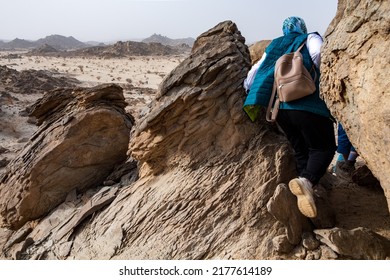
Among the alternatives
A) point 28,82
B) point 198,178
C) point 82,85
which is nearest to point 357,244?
point 198,178

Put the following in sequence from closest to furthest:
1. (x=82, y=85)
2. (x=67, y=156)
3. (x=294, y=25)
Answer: (x=294, y=25)
(x=67, y=156)
(x=82, y=85)

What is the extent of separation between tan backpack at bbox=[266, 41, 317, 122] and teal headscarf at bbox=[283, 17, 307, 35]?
28cm

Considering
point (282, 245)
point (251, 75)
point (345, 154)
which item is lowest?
point (282, 245)

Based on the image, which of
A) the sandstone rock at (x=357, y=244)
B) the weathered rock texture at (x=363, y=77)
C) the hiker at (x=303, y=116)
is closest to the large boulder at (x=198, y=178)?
the hiker at (x=303, y=116)

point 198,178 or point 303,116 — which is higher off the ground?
point 303,116

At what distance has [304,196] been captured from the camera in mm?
2785

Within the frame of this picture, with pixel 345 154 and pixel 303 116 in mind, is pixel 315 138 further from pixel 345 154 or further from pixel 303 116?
pixel 345 154

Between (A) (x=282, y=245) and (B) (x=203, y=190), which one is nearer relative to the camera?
(A) (x=282, y=245)

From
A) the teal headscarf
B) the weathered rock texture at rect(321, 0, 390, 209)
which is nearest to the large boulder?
the teal headscarf

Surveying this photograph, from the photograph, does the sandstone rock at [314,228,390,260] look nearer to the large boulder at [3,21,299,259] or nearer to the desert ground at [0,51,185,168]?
the large boulder at [3,21,299,259]

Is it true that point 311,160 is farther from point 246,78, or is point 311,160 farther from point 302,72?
point 246,78

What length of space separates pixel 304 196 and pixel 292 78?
3.04 feet

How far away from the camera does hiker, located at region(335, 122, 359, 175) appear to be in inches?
155

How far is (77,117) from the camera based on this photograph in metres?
4.54
